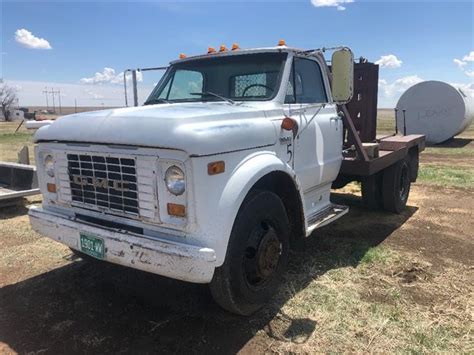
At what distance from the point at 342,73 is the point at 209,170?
75.1 inches

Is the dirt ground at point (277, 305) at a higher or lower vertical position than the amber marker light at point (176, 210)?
lower

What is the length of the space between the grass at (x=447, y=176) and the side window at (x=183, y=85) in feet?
22.0

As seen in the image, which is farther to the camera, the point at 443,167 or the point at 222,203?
the point at 443,167

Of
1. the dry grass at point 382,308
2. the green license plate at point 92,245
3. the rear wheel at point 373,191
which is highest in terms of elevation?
the green license plate at point 92,245

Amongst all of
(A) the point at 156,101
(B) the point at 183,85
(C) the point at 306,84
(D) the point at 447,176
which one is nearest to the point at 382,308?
(C) the point at 306,84

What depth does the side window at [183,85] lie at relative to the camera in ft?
15.1

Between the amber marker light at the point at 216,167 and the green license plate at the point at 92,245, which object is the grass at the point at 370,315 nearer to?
the amber marker light at the point at 216,167

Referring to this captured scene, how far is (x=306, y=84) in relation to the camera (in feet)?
15.2

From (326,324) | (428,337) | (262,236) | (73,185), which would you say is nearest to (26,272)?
(73,185)

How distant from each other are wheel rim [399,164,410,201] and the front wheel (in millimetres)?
3866

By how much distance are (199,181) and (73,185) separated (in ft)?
4.37

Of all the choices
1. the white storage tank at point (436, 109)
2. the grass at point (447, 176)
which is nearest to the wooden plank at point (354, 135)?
the grass at point (447, 176)

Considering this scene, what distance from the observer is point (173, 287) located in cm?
422

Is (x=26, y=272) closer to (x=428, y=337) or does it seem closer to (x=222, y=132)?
(x=222, y=132)
